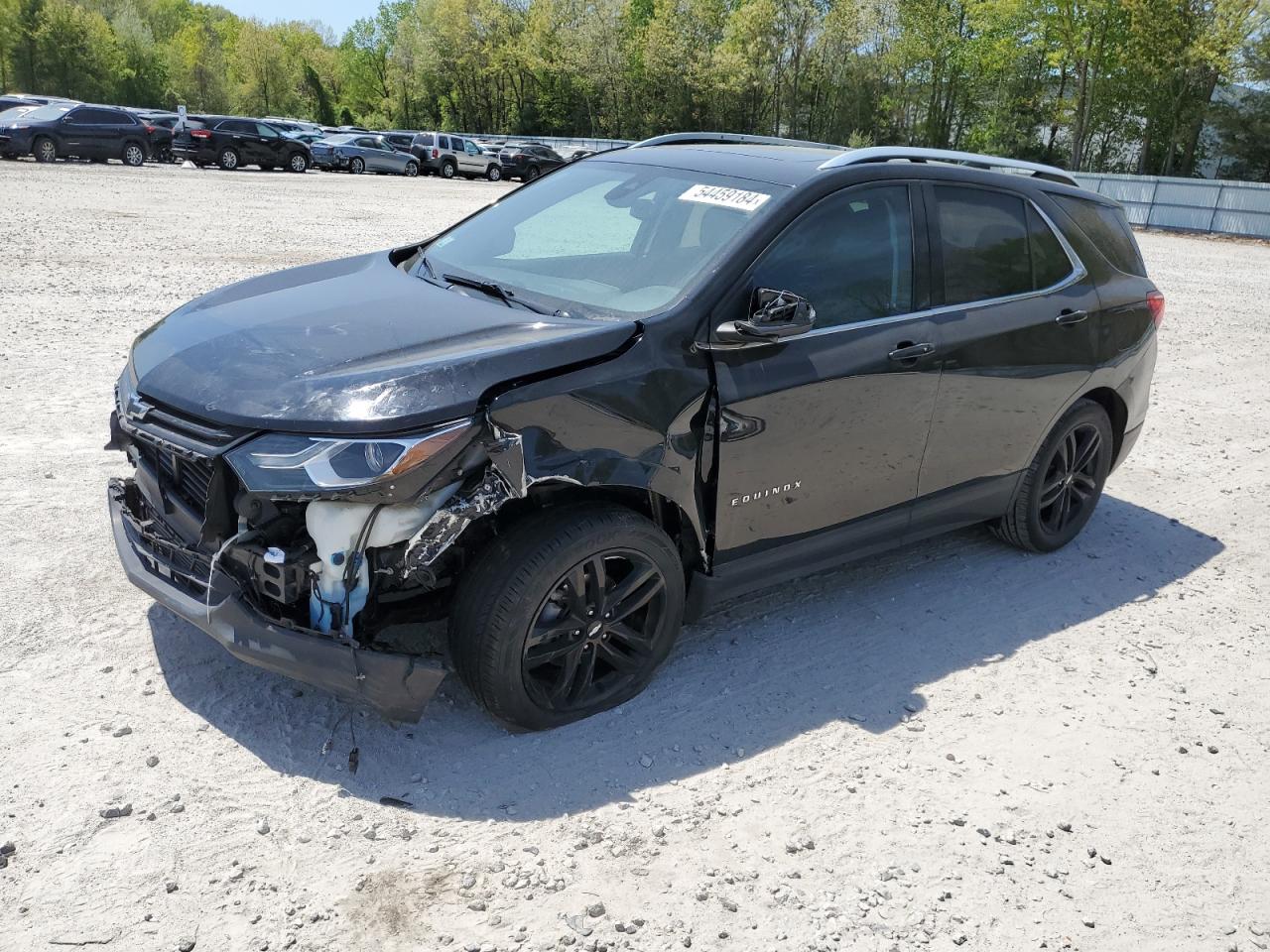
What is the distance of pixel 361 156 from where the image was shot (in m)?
35.8

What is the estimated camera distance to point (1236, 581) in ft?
17.7

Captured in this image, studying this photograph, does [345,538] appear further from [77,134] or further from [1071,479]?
[77,134]

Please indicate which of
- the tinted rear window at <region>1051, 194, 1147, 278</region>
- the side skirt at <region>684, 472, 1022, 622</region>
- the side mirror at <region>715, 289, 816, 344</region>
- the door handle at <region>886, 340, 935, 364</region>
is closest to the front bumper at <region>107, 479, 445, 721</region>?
the side skirt at <region>684, 472, 1022, 622</region>

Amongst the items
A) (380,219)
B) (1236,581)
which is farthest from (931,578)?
(380,219)

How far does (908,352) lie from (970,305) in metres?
0.53

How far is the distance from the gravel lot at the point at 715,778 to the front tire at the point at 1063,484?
0.18m

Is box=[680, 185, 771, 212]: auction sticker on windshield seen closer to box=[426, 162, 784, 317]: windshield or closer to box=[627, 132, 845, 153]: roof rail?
box=[426, 162, 784, 317]: windshield

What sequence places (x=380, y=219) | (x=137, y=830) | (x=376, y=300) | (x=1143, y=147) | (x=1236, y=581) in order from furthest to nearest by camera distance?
(x=1143, y=147) → (x=380, y=219) → (x=1236, y=581) → (x=376, y=300) → (x=137, y=830)

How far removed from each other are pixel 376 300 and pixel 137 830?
199cm

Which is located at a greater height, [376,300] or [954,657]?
[376,300]

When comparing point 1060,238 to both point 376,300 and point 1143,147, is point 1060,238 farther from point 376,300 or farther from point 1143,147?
point 1143,147

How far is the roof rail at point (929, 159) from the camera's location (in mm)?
4227

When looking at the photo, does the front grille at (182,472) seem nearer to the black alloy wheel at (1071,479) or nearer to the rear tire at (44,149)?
the black alloy wheel at (1071,479)

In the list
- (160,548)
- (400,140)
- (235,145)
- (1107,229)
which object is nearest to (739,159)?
(1107,229)
